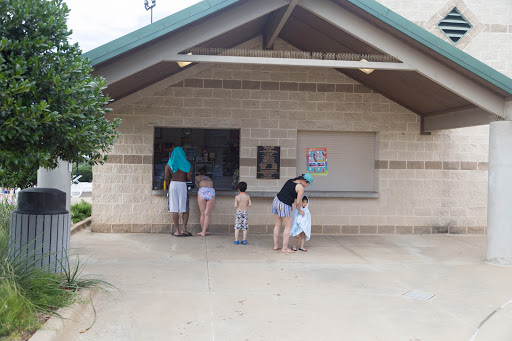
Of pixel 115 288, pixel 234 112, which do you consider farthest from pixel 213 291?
pixel 234 112

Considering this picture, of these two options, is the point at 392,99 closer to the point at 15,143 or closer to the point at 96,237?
the point at 96,237

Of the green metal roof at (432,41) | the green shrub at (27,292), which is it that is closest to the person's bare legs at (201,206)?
the green shrub at (27,292)

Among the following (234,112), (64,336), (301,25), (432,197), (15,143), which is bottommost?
(64,336)

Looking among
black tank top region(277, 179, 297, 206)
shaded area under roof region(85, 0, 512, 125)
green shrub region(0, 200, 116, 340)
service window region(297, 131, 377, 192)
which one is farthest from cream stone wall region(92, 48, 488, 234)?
green shrub region(0, 200, 116, 340)

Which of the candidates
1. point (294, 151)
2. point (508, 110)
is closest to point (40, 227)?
point (294, 151)

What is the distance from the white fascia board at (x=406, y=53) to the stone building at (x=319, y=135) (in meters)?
1.36

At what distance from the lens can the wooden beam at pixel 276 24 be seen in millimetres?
8283

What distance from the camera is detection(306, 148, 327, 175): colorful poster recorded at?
11625mm

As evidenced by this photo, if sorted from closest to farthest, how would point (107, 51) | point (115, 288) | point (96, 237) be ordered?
point (115, 288) < point (107, 51) < point (96, 237)

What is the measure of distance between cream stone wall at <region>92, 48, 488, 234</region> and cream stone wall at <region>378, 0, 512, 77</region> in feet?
6.49

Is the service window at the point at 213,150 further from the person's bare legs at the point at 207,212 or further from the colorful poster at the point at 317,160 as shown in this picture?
the colorful poster at the point at 317,160

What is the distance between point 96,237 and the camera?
10.4 meters

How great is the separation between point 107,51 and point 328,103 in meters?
5.96

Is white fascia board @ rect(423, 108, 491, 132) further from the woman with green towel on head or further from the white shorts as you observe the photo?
the white shorts
